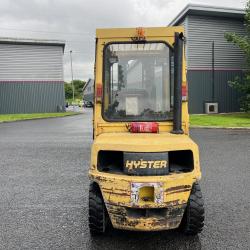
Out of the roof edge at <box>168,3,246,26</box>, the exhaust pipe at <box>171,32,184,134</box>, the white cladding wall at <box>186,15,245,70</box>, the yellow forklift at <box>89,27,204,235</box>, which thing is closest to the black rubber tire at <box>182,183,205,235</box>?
the yellow forklift at <box>89,27,204,235</box>

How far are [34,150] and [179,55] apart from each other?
29.6 feet

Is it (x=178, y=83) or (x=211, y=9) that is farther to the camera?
(x=211, y=9)

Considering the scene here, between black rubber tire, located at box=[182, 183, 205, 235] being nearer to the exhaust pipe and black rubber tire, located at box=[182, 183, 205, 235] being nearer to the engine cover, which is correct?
the engine cover

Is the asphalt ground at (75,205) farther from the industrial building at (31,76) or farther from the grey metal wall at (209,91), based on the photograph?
the industrial building at (31,76)

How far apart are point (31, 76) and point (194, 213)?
37.7 meters

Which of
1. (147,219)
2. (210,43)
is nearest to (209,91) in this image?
(210,43)

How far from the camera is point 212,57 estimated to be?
3141cm

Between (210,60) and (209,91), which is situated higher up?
(210,60)

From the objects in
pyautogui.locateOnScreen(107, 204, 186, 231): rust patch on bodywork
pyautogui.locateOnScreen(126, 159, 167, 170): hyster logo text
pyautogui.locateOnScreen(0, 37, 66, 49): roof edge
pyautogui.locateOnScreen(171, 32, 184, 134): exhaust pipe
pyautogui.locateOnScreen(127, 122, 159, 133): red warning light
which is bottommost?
pyautogui.locateOnScreen(107, 204, 186, 231): rust patch on bodywork

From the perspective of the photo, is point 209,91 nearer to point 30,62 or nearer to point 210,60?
point 210,60

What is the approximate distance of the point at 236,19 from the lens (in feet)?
104

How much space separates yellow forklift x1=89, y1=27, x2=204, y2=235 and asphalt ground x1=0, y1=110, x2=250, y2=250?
11.4 inches

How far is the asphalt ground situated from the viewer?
4973 millimetres

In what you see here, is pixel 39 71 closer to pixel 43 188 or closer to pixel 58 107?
pixel 58 107
